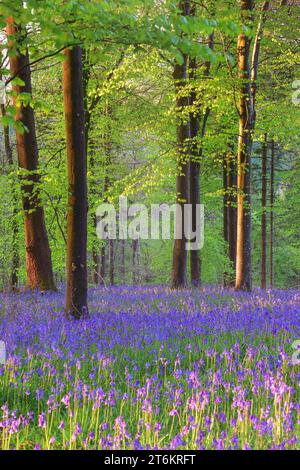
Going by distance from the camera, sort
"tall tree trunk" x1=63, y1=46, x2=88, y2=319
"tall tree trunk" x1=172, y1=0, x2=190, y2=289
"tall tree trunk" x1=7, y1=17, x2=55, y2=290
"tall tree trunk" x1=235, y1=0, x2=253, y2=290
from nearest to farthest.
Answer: "tall tree trunk" x1=63, y1=46, x2=88, y2=319
"tall tree trunk" x1=235, y1=0, x2=253, y2=290
"tall tree trunk" x1=7, y1=17, x2=55, y2=290
"tall tree trunk" x1=172, y1=0, x2=190, y2=289

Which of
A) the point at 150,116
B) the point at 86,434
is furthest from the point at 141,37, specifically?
the point at 150,116

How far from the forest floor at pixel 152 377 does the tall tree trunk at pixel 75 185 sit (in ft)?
1.68

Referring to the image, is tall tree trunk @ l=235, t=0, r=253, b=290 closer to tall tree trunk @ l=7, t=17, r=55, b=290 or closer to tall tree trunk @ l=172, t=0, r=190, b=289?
tall tree trunk @ l=172, t=0, r=190, b=289

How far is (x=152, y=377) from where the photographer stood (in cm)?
448

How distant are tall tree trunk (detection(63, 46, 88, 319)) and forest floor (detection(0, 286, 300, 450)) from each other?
0.51m

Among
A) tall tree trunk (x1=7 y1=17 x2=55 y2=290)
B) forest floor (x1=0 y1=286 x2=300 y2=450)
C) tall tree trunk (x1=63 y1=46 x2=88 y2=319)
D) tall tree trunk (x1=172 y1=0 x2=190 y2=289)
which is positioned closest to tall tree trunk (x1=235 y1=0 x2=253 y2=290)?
tall tree trunk (x1=172 y1=0 x2=190 y2=289)

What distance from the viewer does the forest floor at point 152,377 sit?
348 centimetres

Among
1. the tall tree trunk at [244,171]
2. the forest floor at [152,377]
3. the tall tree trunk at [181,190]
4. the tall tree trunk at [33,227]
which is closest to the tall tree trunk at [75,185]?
the forest floor at [152,377]

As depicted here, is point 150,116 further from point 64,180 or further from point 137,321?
point 137,321

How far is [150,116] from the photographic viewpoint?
1647cm

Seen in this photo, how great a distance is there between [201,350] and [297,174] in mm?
25003

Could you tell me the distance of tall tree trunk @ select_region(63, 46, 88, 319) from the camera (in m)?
8.18

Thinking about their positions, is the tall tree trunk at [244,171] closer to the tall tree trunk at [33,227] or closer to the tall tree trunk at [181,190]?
the tall tree trunk at [181,190]
